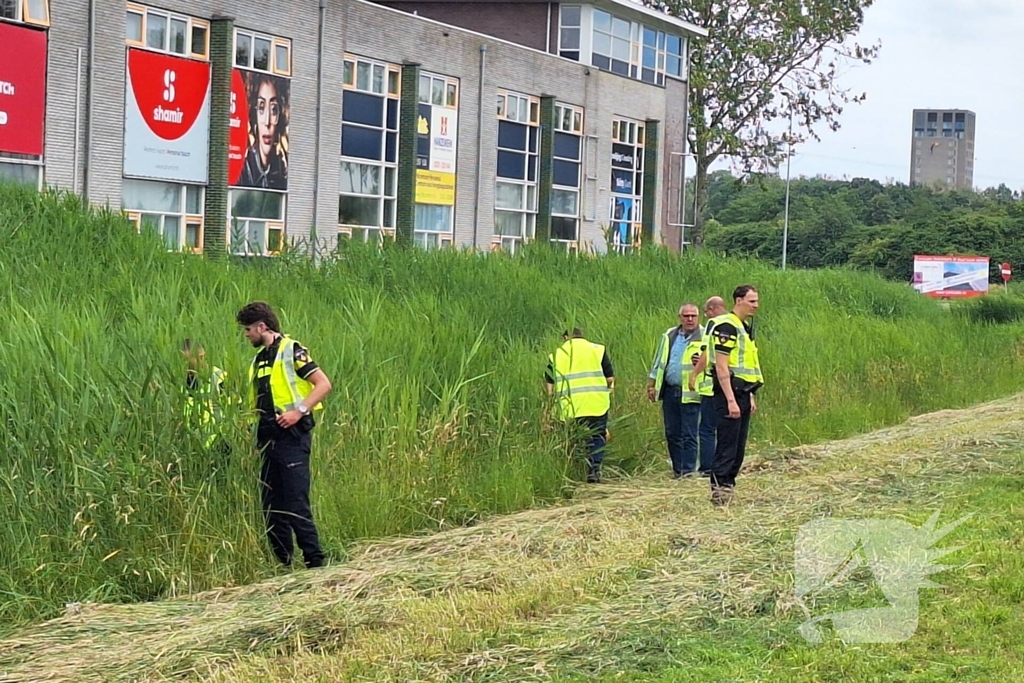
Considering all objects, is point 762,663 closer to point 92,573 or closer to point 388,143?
point 92,573

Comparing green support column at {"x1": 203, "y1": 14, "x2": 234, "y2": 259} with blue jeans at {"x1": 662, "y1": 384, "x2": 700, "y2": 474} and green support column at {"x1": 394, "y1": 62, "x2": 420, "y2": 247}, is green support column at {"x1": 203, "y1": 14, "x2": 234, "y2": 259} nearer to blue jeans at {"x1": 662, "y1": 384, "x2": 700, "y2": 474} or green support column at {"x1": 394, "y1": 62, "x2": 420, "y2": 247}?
green support column at {"x1": 394, "y1": 62, "x2": 420, "y2": 247}

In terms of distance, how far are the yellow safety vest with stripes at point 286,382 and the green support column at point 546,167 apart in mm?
41137

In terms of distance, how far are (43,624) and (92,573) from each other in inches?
32.7

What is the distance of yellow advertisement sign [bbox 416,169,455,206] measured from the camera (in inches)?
1766

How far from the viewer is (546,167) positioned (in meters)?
50.7

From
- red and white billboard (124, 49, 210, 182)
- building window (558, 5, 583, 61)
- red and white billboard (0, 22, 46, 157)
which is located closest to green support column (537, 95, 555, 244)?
building window (558, 5, 583, 61)

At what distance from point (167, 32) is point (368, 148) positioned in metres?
9.17

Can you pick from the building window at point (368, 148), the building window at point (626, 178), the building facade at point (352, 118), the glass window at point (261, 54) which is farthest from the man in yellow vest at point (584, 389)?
the building window at point (626, 178)

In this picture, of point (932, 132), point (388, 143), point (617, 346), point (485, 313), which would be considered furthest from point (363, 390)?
point (932, 132)

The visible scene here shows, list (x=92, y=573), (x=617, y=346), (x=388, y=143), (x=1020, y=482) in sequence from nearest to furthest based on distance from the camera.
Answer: (x=92, y=573) → (x=1020, y=482) → (x=617, y=346) → (x=388, y=143)

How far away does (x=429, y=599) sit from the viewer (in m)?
8.26

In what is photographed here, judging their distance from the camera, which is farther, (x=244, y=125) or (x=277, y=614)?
(x=244, y=125)

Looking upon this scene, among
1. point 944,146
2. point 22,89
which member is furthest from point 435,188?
point 944,146

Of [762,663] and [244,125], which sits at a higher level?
[244,125]
